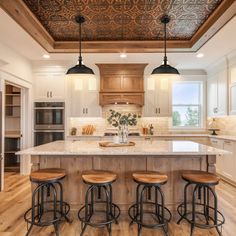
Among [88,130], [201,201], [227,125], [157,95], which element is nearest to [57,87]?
[88,130]

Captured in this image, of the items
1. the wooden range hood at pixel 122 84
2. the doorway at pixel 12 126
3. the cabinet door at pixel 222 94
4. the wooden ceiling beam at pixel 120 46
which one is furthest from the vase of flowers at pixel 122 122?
the doorway at pixel 12 126

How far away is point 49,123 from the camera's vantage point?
5457 mm

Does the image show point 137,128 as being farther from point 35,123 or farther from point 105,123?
point 35,123

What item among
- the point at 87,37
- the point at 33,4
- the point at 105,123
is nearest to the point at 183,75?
the point at 105,123

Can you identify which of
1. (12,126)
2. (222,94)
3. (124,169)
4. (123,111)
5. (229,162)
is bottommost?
(229,162)

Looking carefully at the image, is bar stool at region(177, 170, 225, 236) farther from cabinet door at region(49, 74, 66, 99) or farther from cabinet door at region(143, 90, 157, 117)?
cabinet door at region(49, 74, 66, 99)

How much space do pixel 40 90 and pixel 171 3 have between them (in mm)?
3834

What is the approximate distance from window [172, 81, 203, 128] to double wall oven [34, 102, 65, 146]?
10.6 feet

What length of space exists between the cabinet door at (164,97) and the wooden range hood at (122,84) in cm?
48

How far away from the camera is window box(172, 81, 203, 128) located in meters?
6.37

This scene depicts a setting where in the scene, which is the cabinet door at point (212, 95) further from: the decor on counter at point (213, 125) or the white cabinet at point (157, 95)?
the white cabinet at point (157, 95)

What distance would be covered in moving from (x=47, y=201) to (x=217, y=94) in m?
4.74

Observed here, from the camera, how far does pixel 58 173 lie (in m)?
2.71

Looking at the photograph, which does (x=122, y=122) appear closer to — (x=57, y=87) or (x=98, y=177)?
(x=98, y=177)
